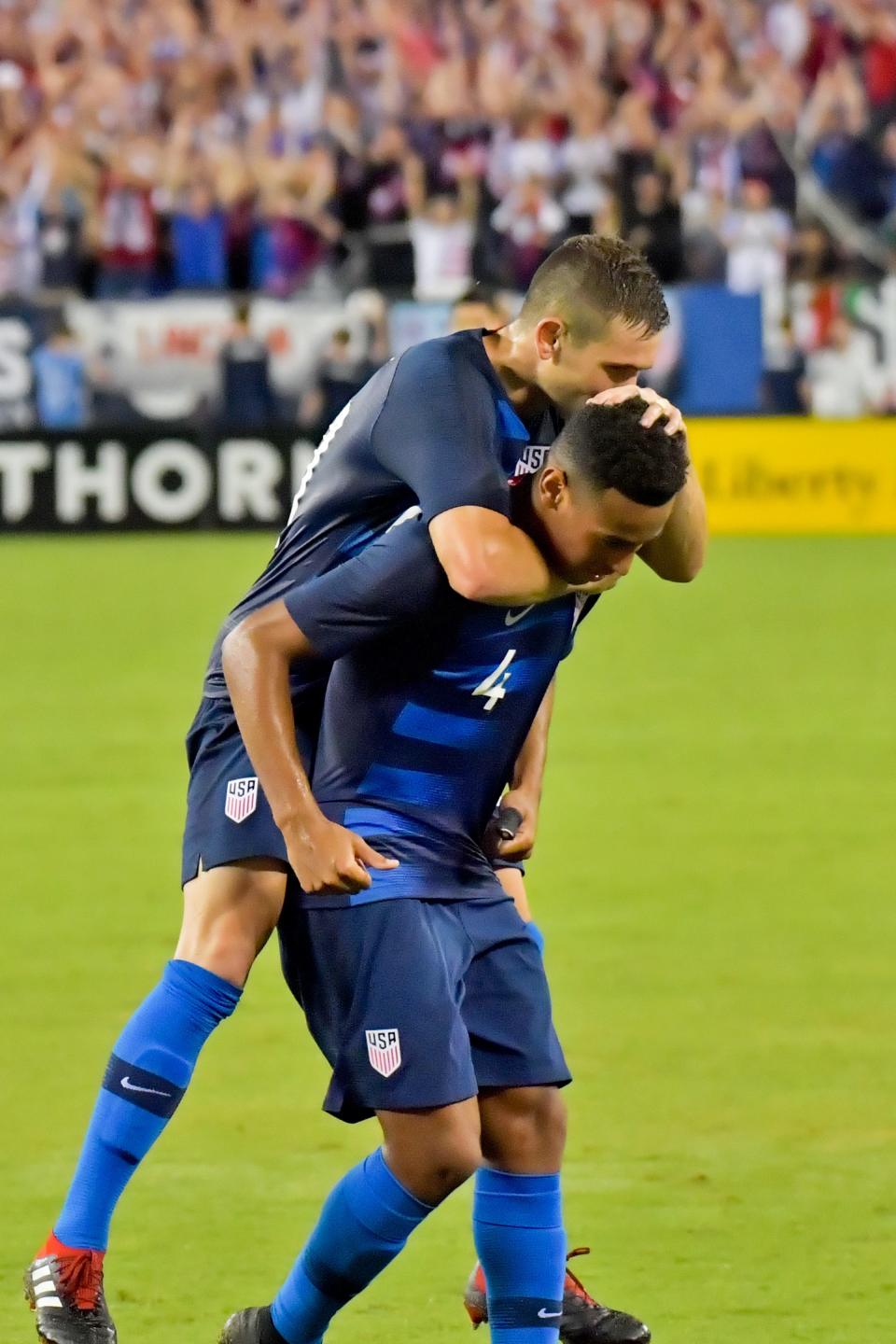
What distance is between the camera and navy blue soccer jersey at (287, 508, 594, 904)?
371 cm

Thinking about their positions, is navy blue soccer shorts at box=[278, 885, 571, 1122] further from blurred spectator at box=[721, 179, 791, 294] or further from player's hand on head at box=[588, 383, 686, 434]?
blurred spectator at box=[721, 179, 791, 294]

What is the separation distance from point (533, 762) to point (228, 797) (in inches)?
22.8

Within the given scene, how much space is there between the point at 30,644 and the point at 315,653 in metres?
9.77

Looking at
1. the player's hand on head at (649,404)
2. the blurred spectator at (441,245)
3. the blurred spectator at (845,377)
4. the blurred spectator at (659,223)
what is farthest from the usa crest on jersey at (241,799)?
the blurred spectator at (659,223)

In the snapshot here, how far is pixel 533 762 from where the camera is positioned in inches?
171

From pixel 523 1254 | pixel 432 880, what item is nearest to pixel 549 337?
pixel 432 880

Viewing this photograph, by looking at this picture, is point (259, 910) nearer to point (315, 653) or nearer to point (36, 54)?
point (315, 653)

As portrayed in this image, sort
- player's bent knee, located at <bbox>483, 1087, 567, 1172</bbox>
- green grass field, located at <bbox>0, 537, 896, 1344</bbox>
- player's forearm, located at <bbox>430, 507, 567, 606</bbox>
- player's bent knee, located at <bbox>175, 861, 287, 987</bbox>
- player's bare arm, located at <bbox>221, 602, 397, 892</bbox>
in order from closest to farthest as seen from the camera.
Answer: player's forearm, located at <bbox>430, 507, 567, 606</bbox>, player's bare arm, located at <bbox>221, 602, 397, 892</bbox>, player's bent knee, located at <bbox>483, 1087, 567, 1172</bbox>, player's bent knee, located at <bbox>175, 861, 287, 987</bbox>, green grass field, located at <bbox>0, 537, 896, 1344</bbox>

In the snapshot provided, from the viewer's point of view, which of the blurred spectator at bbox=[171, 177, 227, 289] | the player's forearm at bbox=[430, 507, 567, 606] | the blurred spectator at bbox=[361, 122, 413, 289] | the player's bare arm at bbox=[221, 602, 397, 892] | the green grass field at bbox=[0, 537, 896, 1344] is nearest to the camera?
the player's forearm at bbox=[430, 507, 567, 606]

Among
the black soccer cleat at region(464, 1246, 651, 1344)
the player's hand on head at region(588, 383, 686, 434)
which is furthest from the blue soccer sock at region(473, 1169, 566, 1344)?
the player's hand on head at region(588, 383, 686, 434)

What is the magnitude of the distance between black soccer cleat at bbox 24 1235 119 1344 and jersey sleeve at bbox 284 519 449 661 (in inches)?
45.6

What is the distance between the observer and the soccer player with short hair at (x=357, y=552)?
12.0 feet

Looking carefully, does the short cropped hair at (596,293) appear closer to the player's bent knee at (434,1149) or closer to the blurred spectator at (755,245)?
the player's bent knee at (434,1149)

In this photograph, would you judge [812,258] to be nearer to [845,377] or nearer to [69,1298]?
[845,377]
